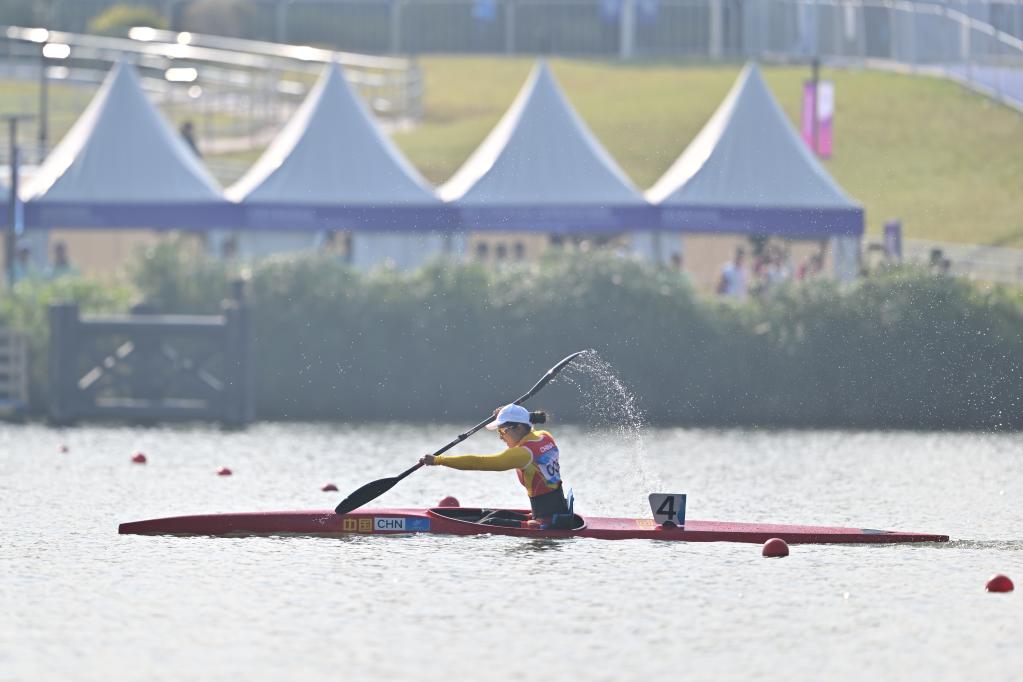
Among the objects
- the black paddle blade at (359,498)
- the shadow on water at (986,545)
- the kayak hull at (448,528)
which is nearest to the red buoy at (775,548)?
the kayak hull at (448,528)

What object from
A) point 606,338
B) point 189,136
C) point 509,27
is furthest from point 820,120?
point 509,27

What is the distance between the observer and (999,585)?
67.5 ft

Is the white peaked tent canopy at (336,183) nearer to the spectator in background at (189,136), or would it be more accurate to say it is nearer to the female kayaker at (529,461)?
the spectator in background at (189,136)

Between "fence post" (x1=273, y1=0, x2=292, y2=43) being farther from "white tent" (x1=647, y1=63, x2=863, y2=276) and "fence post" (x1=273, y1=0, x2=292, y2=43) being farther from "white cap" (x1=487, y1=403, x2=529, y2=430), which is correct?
"white cap" (x1=487, y1=403, x2=529, y2=430)

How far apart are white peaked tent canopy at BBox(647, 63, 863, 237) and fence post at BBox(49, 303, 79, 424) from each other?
12096 mm

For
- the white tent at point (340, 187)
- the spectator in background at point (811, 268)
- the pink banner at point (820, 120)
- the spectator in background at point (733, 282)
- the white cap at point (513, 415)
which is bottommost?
the white cap at point (513, 415)

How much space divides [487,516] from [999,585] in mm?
6023

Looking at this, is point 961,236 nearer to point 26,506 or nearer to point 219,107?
point 219,107

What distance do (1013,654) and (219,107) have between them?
184 ft

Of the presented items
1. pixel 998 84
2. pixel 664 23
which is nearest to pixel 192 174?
pixel 998 84

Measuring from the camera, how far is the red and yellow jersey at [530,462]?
23.1 m

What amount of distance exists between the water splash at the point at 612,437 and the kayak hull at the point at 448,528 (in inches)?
139

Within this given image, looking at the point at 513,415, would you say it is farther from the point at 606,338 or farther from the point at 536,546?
the point at 606,338

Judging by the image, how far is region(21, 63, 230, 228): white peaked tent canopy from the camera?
43.5 m
